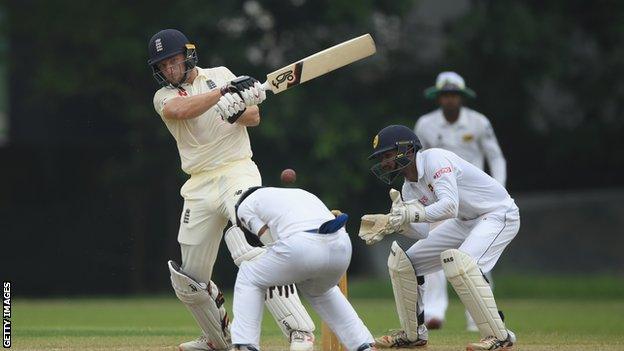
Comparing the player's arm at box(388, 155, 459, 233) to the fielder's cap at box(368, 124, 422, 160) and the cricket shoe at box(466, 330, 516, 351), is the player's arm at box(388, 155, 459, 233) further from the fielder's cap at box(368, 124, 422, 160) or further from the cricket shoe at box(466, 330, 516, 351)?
the cricket shoe at box(466, 330, 516, 351)

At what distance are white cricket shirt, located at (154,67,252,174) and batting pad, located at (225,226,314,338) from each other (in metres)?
0.58

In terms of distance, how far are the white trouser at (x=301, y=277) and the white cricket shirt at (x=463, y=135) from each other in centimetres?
402

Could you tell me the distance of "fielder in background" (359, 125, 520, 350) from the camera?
764cm

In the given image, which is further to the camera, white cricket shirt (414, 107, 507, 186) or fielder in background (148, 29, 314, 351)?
white cricket shirt (414, 107, 507, 186)

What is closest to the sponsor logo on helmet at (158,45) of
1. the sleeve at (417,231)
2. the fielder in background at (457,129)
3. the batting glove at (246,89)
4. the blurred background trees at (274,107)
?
the batting glove at (246,89)

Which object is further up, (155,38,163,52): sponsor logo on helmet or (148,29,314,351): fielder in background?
(155,38,163,52): sponsor logo on helmet

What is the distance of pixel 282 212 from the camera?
268 inches

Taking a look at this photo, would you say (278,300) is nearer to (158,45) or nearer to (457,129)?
(158,45)

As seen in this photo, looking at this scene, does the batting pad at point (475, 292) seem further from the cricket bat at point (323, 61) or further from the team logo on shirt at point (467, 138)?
the team logo on shirt at point (467, 138)

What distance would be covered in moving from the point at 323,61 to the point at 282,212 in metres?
1.46

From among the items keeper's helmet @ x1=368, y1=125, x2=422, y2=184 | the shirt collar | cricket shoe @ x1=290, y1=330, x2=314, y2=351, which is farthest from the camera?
the shirt collar

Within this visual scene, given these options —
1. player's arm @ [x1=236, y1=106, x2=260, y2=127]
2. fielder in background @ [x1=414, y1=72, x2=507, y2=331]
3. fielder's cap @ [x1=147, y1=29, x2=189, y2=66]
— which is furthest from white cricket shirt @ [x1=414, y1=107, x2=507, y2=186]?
fielder's cap @ [x1=147, y1=29, x2=189, y2=66]

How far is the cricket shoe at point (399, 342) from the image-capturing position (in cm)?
820

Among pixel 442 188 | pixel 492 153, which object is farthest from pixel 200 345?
pixel 492 153
